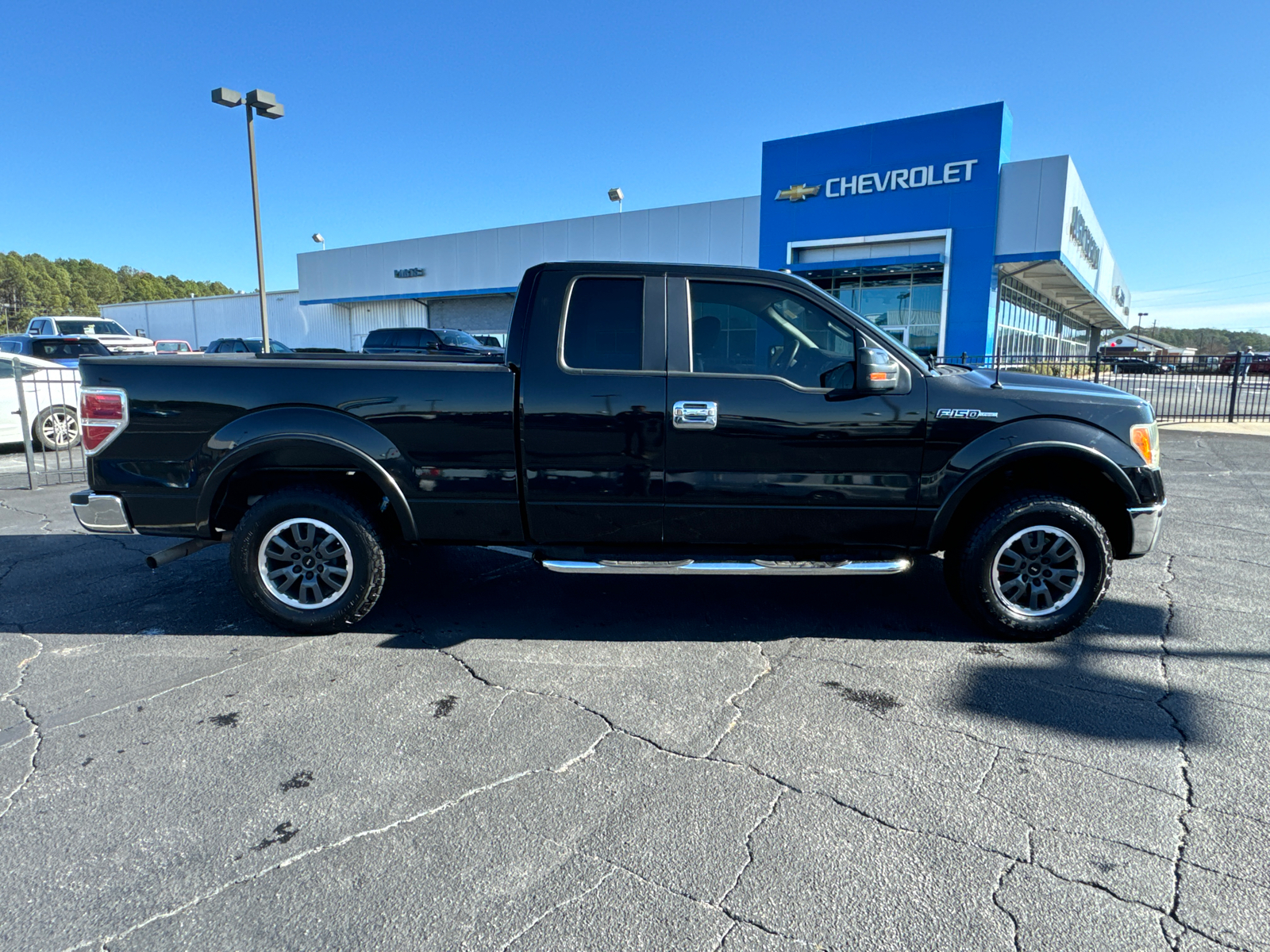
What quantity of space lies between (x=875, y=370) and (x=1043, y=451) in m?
1.07

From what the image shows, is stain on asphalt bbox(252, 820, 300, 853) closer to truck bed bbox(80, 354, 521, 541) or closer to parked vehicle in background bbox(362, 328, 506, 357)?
truck bed bbox(80, 354, 521, 541)

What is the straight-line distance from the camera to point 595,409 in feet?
13.2

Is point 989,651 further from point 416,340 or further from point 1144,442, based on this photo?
point 416,340

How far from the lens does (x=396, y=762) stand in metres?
2.96

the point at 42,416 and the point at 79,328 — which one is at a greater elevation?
the point at 79,328

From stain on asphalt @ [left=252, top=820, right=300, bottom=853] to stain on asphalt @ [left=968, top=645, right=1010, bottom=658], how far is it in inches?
135

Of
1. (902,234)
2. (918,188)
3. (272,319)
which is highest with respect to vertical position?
(918,188)

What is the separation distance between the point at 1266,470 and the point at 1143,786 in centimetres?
1031

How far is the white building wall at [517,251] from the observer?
27547mm

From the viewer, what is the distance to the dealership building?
68.6 ft

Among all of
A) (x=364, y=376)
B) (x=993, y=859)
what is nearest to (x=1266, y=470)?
(x=993, y=859)

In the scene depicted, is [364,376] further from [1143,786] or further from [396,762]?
[1143,786]

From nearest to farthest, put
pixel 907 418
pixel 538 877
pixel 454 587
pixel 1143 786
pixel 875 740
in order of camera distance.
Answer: pixel 538 877 < pixel 1143 786 < pixel 875 740 < pixel 907 418 < pixel 454 587

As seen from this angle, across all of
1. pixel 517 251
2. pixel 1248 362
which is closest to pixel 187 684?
pixel 1248 362
